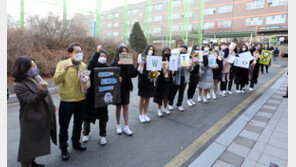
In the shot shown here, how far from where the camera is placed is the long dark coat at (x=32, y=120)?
221 cm

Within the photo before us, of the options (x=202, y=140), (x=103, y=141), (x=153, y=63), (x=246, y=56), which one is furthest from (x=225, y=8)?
(x=103, y=141)

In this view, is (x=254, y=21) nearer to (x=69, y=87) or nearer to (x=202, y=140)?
(x=202, y=140)

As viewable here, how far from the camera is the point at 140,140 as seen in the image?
3.49 metres

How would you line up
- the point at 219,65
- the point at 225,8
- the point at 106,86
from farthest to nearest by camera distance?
1. the point at 225,8
2. the point at 219,65
3. the point at 106,86

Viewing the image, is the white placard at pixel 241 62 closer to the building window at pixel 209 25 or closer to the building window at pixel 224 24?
the building window at pixel 224 24

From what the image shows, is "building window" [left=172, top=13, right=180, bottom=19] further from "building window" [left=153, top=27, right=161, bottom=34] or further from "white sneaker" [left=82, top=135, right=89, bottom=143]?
"white sneaker" [left=82, top=135, right=89, bottom=143]

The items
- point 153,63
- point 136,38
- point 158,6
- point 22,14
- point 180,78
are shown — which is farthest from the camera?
point 158,6

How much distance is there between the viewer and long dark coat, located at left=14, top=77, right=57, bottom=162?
2207mm

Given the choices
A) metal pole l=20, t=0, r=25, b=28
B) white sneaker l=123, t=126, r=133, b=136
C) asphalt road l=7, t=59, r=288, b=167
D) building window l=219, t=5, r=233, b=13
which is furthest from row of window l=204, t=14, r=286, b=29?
white sneaker l=123, t=126, r=133, b=136

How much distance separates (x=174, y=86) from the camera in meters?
5.05

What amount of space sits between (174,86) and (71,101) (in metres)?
3.11

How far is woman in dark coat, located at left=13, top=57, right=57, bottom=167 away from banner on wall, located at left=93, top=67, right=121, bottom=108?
851mm

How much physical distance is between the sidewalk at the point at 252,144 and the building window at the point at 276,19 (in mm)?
42561

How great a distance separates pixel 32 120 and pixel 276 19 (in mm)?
48481
